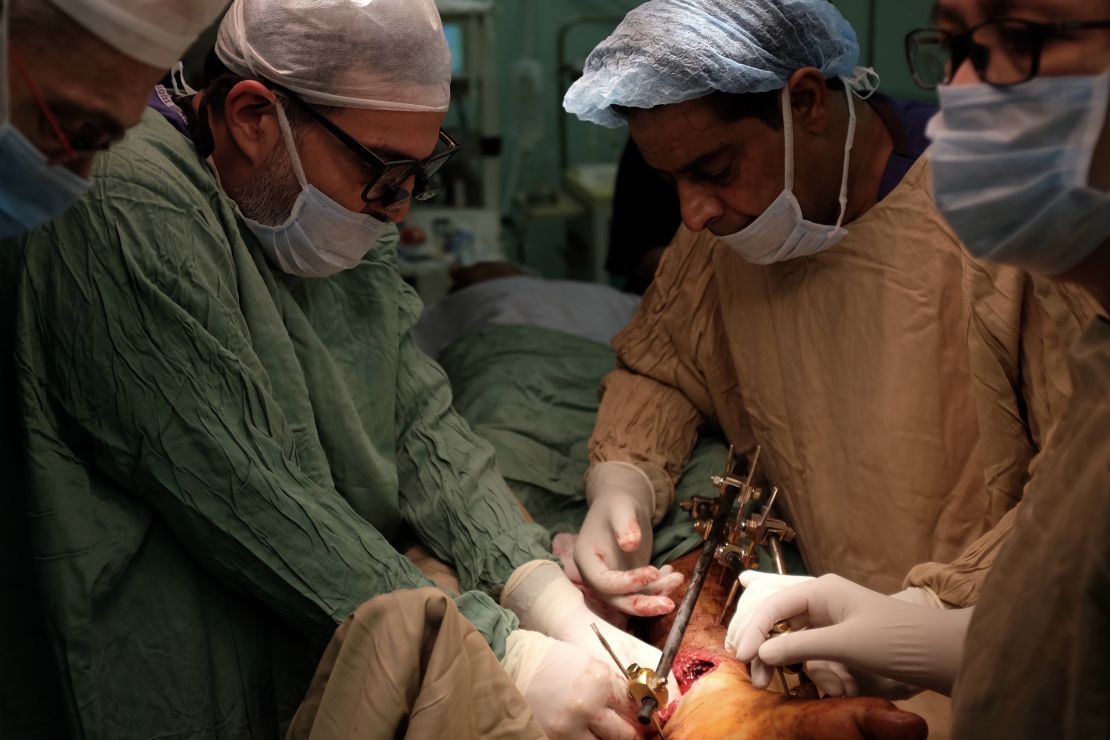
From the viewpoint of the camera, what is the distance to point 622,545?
2.07 meters

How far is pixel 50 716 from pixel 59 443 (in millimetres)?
449

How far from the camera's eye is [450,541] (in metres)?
2.15

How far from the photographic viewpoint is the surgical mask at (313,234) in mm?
1857

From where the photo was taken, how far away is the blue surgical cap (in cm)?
189

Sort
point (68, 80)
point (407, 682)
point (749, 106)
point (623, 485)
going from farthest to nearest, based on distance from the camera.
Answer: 1. point (623, 485)
2. point (749, 106)
3. point (407, 682)
4. point (68, 80)

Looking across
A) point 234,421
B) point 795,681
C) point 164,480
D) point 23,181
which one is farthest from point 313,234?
point 795,681

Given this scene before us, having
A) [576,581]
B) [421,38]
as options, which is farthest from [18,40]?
[576,581]

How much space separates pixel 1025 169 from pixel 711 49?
2.94 ft

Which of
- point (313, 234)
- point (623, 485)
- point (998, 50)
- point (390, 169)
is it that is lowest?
point (623, 485)

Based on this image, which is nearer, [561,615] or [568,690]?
[568,690]

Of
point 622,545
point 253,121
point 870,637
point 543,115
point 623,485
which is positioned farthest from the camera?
point 543,115

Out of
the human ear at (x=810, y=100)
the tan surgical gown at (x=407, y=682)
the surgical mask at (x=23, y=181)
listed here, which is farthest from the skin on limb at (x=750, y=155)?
the surgical mask at (x=23, y=181)

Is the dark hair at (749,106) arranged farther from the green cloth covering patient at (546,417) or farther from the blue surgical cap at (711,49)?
the green cloth covering patient at (546,417)

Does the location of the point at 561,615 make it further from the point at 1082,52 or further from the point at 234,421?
the point at 1082,52
